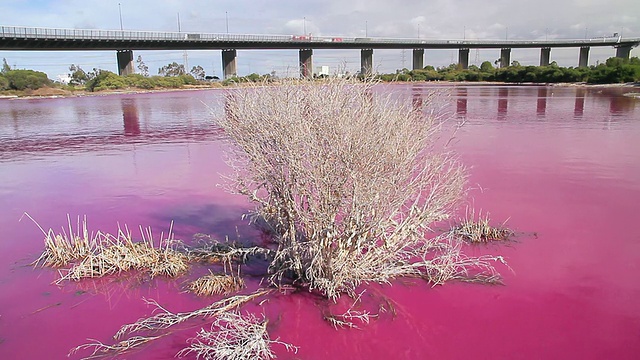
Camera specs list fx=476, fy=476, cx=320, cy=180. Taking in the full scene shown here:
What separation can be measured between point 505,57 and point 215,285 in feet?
397

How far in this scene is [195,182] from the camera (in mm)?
14078

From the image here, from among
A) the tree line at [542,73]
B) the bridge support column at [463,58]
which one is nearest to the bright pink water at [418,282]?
the tree line at [542,73]

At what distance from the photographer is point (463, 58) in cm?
11481

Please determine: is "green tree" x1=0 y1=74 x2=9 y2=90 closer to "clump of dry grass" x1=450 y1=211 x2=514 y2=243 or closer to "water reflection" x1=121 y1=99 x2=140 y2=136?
"water reflection" x1=121 y1=99 x2=140 y2=136

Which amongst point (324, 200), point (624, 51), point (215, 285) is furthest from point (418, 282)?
point (624, 51)

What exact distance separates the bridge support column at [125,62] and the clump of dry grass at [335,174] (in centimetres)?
7777


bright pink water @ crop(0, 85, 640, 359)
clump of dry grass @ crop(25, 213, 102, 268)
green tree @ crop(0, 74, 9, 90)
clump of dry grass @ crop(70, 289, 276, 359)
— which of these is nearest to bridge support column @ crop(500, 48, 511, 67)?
green tree @ crop(0, 74, 9, 90)

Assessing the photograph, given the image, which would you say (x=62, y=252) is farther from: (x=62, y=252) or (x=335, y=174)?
(x=335, y=174)

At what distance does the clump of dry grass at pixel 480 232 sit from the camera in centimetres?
859

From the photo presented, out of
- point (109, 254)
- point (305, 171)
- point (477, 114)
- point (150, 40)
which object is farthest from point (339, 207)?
point (150, 40)

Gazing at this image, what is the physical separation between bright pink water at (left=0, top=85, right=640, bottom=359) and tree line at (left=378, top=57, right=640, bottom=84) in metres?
43.5

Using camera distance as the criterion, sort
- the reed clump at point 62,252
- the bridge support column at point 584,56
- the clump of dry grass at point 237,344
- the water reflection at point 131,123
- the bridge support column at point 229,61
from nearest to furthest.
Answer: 1. the clump of dry grass at point 237,344
2. the reed clump at point 62,252
3. the water reflection at point 131,123
4. the bridge support column at point 229,61
5. the bridge support column at point 584,56

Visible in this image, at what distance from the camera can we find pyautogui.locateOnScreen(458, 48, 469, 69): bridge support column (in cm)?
11350

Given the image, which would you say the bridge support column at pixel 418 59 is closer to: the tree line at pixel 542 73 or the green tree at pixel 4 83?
the tree line at pixel 542 73
